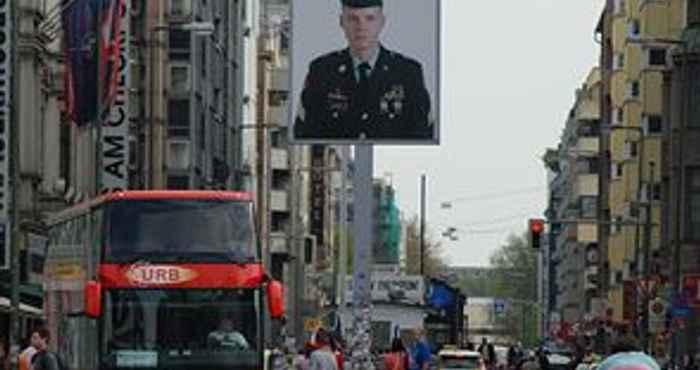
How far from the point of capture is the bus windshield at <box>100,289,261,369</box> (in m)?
31.0

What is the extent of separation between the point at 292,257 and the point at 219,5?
25.2 m

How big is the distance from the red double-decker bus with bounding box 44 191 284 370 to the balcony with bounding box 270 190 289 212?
315 feet

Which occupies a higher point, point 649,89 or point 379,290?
point 649,89

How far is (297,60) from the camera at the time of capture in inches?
1326

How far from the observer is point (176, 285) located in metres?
31.1

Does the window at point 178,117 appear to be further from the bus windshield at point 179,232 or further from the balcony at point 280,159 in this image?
the bus windshield at point 179,232

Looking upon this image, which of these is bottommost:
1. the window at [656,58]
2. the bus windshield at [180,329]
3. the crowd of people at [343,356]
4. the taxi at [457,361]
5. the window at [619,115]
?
the taxi at [457,361]

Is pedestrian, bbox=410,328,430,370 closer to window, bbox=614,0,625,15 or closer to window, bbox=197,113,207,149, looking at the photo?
window, bbox=197,113,207,149

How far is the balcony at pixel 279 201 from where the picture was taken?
128m

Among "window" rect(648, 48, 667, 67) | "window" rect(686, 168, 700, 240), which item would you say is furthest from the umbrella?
"window" rect(648, 48, 667, 67)

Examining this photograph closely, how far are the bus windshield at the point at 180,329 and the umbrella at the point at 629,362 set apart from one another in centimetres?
1524

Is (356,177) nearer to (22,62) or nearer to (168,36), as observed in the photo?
(22,62)

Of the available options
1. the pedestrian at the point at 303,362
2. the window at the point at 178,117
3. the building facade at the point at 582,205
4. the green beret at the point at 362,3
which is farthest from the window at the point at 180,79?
the building facade at the point at 582,205

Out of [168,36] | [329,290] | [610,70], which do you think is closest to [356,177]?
[168,36]
